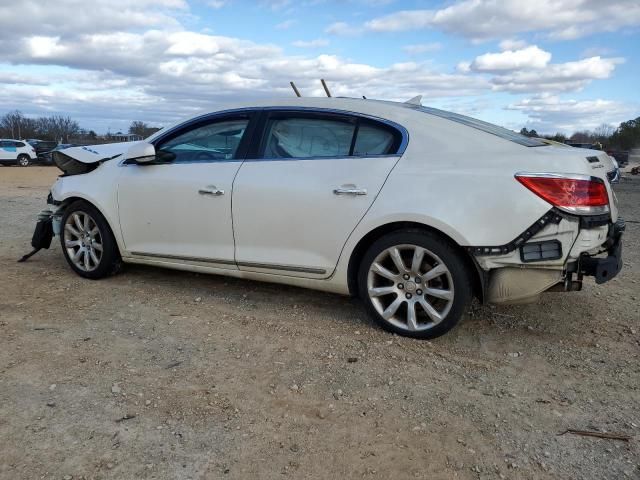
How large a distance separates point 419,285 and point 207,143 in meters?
2.07

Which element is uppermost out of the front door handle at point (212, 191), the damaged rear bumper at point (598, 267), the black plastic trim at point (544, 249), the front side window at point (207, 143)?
the front side window at point (207, 143)

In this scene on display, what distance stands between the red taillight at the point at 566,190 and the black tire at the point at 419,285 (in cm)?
62

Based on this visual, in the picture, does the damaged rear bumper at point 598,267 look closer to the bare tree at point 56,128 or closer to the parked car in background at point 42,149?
the parked car in background at point 42,149

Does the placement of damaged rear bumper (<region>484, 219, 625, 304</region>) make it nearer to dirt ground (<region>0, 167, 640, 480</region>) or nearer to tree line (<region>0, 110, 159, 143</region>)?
dirt ground (<region>0, 167, 640, 480</region>)

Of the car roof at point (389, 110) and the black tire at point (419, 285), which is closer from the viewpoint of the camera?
the black tire at point (419, 285)

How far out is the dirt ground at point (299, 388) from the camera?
8.21 feet

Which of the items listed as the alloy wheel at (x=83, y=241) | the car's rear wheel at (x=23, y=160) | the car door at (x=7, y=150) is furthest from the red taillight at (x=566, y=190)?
the car's rear wheel at (x=23, y=160)

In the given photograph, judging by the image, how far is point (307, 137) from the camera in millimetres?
4195

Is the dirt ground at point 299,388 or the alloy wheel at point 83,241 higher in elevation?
the alloy wheel at point 83,241

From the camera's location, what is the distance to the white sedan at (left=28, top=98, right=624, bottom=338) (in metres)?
3.44

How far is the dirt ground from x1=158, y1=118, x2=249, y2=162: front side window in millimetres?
1141

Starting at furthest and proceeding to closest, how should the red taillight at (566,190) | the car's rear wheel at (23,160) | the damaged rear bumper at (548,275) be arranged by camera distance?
the car's rear wheel at (23,160)
the damaged rear bumper at (548,275)
the red taillight at (566,190)

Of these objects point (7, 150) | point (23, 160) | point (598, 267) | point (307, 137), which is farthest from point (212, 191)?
point (23, 160)

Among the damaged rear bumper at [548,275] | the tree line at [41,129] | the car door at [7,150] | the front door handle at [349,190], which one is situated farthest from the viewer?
the tree line at [41,129]
